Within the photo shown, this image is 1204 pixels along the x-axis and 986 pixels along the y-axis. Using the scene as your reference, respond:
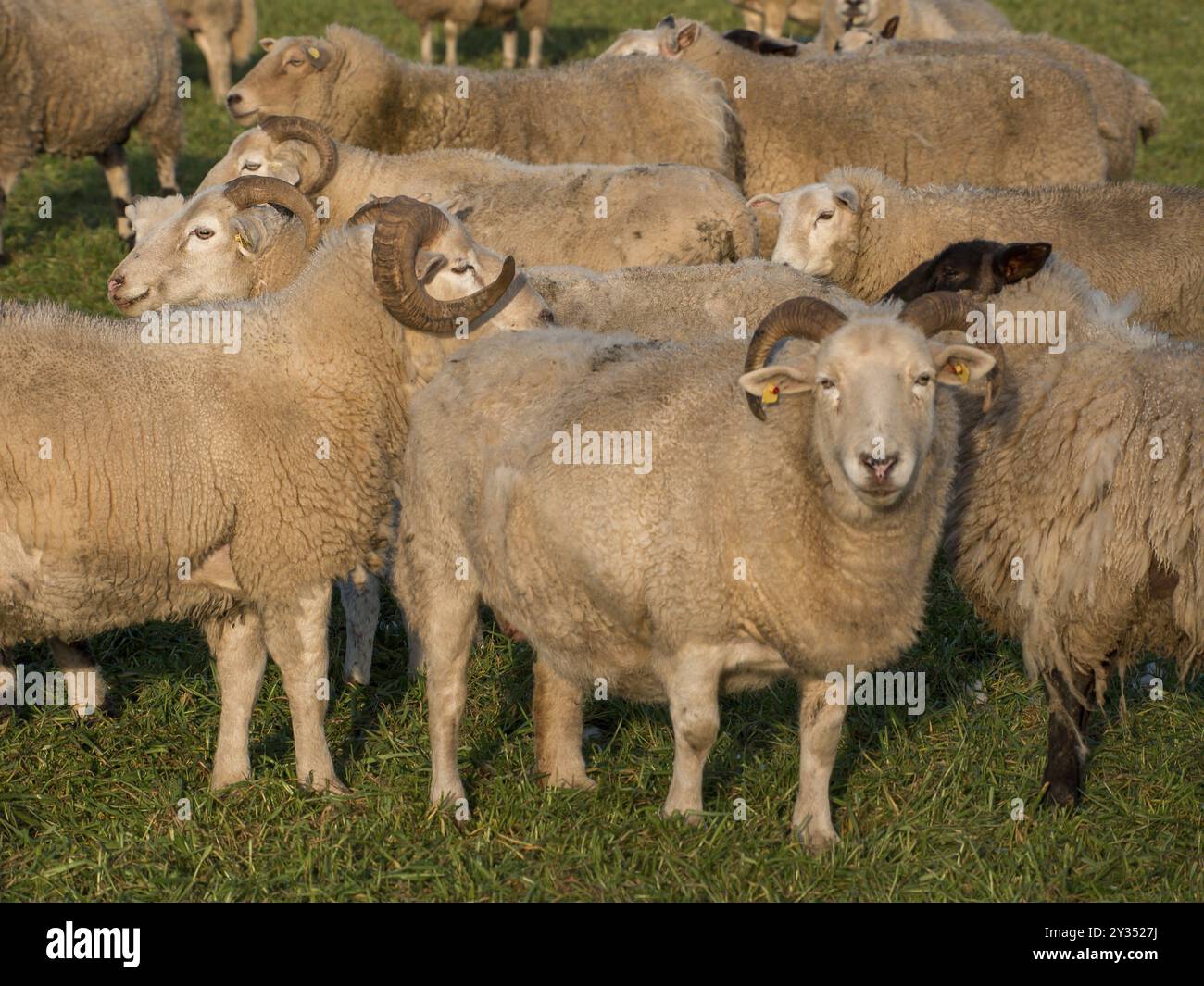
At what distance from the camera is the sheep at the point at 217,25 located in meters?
16.5

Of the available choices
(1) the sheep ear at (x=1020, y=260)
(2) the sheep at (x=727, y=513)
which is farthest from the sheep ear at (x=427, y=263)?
(1) the sheep ear at (x=1020, y=260)

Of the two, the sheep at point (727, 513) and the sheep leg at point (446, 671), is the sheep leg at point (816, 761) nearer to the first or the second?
the sheep at point (727, 513)

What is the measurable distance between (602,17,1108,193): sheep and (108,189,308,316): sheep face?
4.39m

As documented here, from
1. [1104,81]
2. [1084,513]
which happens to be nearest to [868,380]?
[1084,513]

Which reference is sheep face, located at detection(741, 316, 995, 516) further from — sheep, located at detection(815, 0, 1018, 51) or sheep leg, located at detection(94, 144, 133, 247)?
sheep, located at detection(815, 0, 1018, 51)

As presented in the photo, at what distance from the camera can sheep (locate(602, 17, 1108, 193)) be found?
1021 cm

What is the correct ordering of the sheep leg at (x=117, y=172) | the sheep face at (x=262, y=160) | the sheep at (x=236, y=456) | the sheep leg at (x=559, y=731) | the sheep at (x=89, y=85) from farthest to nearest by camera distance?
the sheep leg at (x=117, y=172), the sheep at (x=89, y=85), the sheep face at (x=262, y=160), the sheep leg at (x=559, y=731), the sheep at (x=236, y=456)

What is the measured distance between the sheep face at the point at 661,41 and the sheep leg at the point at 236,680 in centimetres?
612

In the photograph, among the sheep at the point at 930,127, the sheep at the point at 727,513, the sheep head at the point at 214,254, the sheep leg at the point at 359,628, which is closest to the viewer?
the sheep at the point at 727,513

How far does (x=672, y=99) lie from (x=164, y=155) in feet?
15.1

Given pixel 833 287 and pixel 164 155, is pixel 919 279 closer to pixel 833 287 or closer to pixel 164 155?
pixel 833 287

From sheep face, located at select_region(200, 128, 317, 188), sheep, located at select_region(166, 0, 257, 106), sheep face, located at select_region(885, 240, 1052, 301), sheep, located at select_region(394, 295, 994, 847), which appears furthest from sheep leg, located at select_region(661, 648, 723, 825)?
sheep, located at select_region(166, 0, 257, 106)

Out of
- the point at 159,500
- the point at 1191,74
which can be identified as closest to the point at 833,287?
the point at 159,500

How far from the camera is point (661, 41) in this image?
36.8 ft
